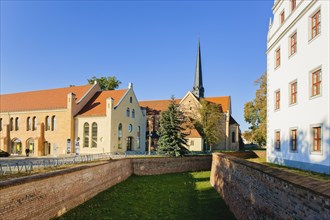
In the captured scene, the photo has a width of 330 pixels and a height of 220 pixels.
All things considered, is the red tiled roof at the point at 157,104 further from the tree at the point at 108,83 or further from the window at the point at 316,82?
the window at the point at 316,82

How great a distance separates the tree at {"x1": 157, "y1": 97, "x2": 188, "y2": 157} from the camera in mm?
29500

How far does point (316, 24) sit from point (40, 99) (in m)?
40.1

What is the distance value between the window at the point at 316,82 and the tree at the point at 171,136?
16.9 meters

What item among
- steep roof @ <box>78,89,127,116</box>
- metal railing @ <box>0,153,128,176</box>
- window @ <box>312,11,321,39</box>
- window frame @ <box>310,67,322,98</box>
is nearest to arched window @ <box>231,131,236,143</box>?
steep roof @ <box>78,89,127,116</box>

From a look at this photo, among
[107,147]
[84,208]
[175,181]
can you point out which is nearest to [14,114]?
Answer: [107,147]

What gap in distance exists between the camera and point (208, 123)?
4762 centimetres

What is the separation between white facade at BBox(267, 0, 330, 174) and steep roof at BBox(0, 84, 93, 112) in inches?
1155

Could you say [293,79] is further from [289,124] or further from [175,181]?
[175,181]

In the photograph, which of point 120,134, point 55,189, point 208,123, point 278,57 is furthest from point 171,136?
point 55,189

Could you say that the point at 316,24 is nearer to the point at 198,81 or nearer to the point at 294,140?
the point at 294,140

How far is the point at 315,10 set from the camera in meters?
14.5

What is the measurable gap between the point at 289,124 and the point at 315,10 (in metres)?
6.95

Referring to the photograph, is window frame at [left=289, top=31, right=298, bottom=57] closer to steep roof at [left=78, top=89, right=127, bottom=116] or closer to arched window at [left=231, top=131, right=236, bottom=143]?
steep roof at [left=78, top=89, right=127, bottom=116]

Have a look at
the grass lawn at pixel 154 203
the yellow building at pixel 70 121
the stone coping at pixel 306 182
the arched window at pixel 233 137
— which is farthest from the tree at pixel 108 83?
the stone coping at pixel 306 182
